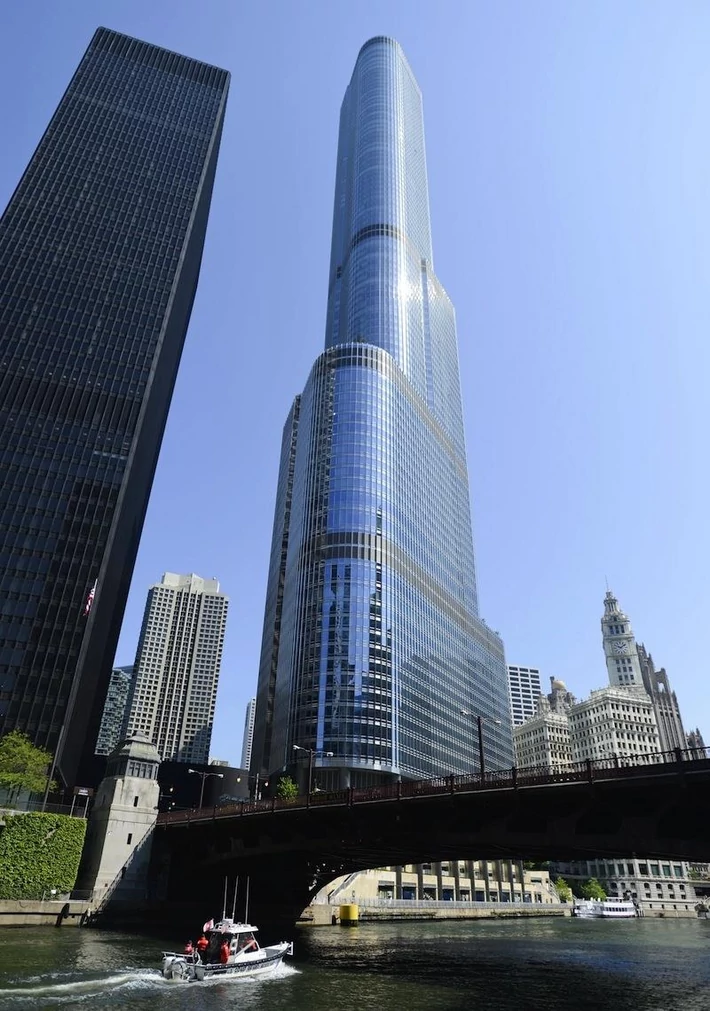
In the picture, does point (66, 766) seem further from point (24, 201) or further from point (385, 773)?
point (24, 201)

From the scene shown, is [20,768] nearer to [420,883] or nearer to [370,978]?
[370,978]

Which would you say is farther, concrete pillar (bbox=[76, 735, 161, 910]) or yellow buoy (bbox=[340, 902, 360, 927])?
yellow buoy (bbox=[340, 902, 360, 927])

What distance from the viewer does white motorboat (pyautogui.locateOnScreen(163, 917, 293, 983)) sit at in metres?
37.6

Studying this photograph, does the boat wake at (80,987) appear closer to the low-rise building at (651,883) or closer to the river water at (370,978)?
the river water at (370,978)

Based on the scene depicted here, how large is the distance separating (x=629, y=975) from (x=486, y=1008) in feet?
64.2

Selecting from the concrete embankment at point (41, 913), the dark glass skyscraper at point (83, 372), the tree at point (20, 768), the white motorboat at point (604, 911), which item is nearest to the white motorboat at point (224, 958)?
the concrete embankment at point (41, 913)

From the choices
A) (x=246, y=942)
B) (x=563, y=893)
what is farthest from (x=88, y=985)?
(x=563, y=893)

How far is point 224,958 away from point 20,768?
56993 mm

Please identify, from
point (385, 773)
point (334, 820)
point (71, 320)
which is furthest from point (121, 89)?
point (334, 820)

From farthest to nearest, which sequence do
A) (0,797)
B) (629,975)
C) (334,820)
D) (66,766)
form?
(66,766) → (0,797) → (334,820) → (629,975)

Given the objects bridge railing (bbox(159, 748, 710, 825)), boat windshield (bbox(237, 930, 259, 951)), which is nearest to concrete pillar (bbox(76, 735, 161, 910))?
bridge railing (bbox(159, 748, 710, 825))

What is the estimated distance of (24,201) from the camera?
160000mm

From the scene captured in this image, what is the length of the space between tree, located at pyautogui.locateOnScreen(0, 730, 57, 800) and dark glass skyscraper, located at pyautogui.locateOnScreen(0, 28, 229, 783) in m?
21.4

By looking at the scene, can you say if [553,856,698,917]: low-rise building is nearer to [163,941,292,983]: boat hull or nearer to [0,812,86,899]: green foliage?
[0,812,86,899]: green foliage
